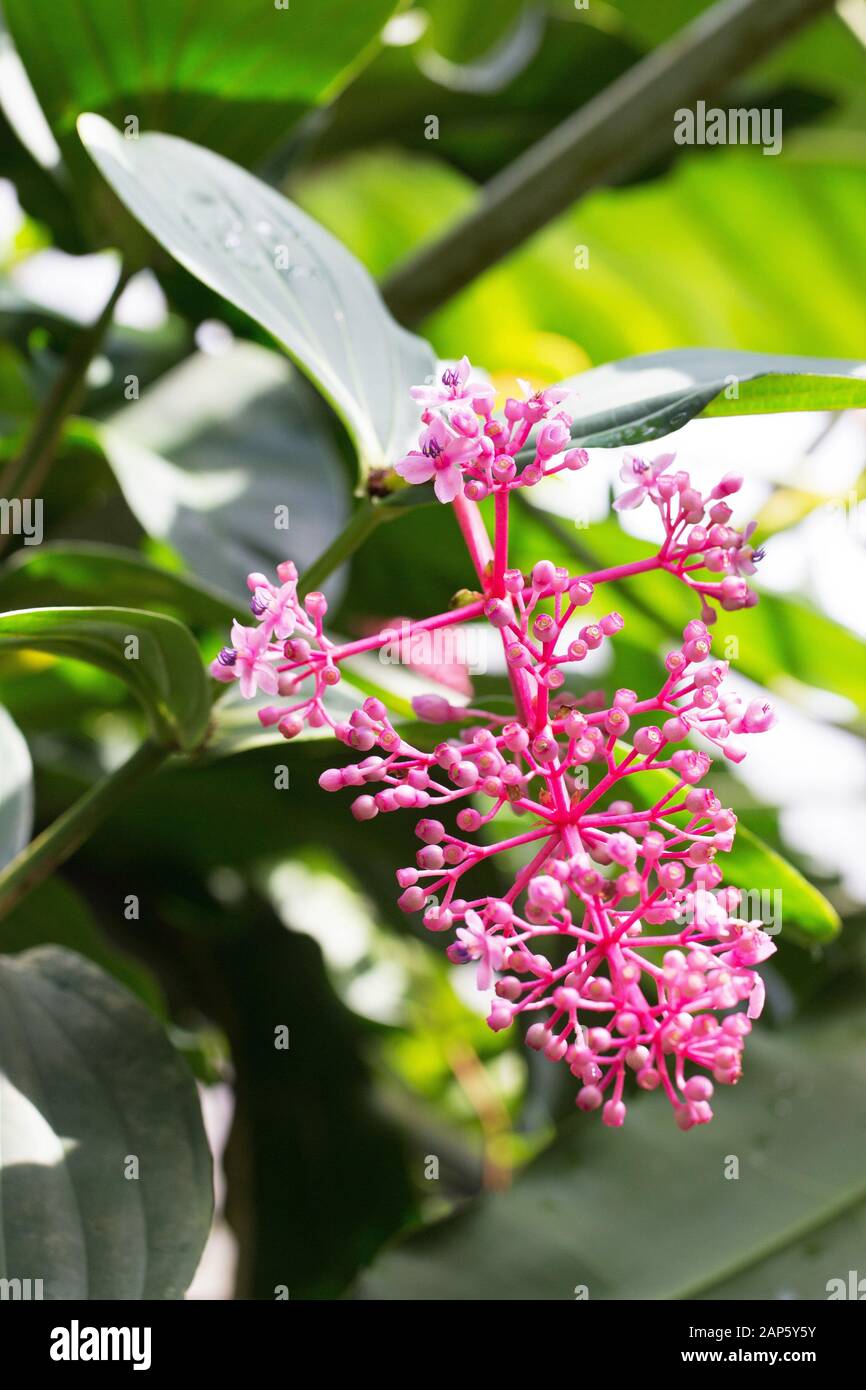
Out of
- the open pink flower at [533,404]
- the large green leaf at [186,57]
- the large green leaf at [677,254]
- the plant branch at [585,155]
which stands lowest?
the open pink flower at [533,404]

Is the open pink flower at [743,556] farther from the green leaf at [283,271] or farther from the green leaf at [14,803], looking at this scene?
the green leaf at [14,803]

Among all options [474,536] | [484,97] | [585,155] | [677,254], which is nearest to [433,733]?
[474,536]

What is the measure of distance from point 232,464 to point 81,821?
1.07 ft

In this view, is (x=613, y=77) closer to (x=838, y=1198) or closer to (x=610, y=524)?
(x=610, y=524)

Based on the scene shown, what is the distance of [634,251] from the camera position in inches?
49.0

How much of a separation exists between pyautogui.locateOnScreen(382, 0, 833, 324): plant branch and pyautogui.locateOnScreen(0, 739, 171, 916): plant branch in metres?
0.42

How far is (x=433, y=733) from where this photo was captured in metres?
0.42

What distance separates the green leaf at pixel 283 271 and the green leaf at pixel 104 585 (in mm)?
122

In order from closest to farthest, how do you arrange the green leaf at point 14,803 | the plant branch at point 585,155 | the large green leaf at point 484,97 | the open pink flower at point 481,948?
1. the open pink flower at point 481,948
2. the green leaf at point 14,803
3. the plant branch at point 585,155
4. the large green leaf at point 484,97

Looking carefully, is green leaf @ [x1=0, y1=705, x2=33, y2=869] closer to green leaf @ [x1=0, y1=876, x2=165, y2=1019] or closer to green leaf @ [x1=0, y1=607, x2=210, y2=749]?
green leaf @ [x1=0, y1=607, x2=210, y2=749]

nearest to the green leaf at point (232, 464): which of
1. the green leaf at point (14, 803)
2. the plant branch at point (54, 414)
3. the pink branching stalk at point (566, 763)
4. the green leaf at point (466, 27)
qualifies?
the plant branch at point (54, 414)

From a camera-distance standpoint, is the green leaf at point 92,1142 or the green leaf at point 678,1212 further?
the green leaf at point 678,1212

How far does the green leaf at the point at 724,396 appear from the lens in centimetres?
34

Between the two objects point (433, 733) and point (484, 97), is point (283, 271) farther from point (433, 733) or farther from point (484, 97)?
point (484, 97)
